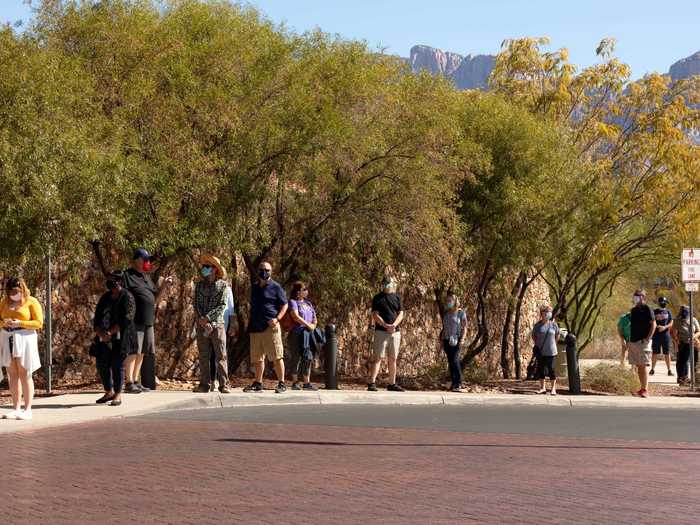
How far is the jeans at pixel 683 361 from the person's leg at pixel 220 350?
11.7 metres

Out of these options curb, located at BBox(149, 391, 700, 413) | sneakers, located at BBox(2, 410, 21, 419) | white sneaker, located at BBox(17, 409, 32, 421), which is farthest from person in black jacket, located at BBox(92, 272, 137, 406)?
sneakers, located at BBox(2, 410, 21, 419)

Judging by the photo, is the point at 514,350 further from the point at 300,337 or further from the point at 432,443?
the point at 432,443

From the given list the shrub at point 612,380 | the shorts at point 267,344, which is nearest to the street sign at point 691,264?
the shrub at point 612,380

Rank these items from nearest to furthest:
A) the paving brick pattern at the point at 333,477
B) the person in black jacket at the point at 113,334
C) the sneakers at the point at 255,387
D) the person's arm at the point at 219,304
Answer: the paving brick pattern at the point at 333,477
the person in black jacket at the point at 113,334
the person's arm at the point at 219,304
the sneakers at the point at 255,387

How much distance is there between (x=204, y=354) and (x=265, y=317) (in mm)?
1099

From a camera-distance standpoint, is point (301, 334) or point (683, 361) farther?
point (683, 361)

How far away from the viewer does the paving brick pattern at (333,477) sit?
339 inches

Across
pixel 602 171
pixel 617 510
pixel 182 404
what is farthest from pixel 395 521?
pixel 602 171

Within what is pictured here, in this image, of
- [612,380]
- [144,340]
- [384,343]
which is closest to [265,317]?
[144,340]

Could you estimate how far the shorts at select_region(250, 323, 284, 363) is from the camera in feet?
61.5

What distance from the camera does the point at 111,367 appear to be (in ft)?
54.2

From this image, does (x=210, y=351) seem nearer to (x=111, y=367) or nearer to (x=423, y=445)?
(x=111, y=367)

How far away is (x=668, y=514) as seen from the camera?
28.6 ft

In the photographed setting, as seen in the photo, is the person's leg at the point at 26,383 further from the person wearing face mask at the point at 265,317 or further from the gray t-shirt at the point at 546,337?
the gray t-shirt at the point at 546,337
